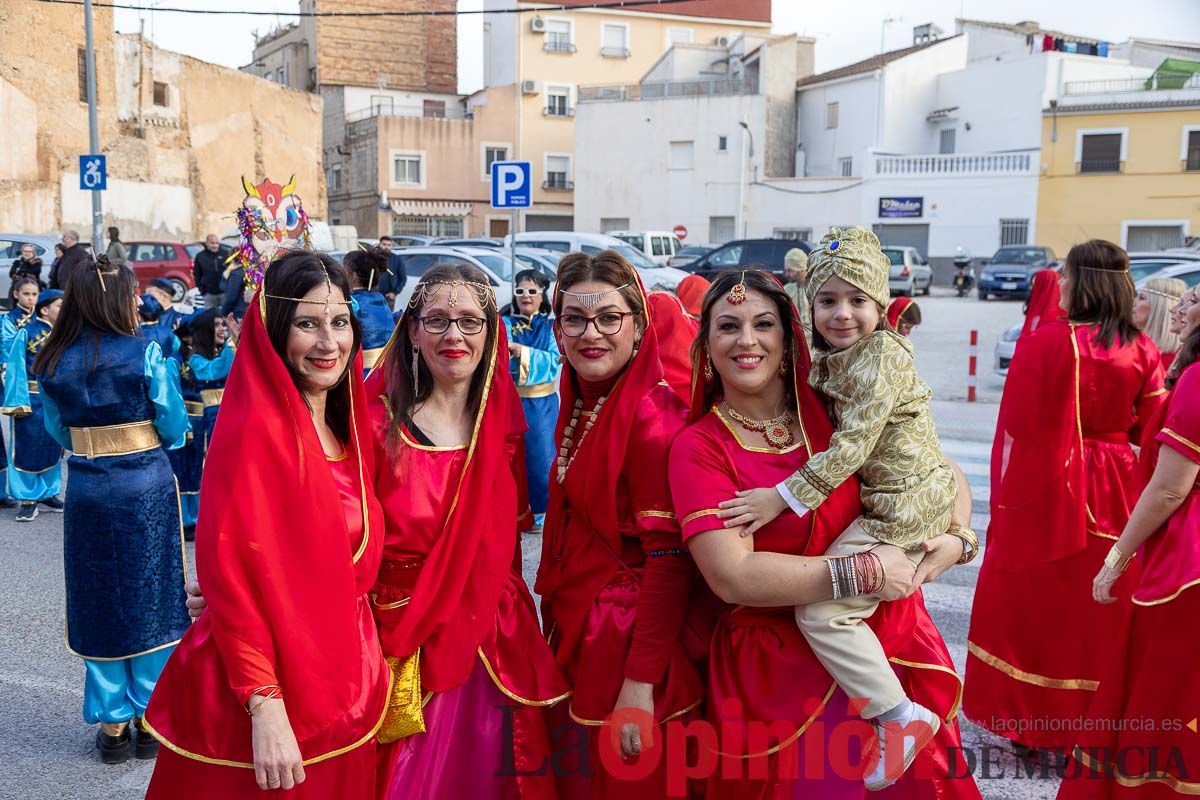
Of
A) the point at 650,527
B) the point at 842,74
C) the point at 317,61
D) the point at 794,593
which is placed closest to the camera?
the point at 794,593

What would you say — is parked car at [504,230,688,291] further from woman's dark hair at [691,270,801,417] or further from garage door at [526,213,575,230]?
garage door at [526,213,575,230]

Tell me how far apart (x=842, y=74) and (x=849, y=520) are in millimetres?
39743

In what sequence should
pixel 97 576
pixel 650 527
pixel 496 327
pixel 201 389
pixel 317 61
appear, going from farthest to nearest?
pixel 317 61
pixel 201 389
pixel 97 576
pixel 496 327
pixel 650 527

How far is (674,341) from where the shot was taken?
405cm

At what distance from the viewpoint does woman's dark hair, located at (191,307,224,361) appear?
6.98m

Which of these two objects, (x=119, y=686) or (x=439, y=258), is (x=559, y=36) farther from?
(x=119, y=686)

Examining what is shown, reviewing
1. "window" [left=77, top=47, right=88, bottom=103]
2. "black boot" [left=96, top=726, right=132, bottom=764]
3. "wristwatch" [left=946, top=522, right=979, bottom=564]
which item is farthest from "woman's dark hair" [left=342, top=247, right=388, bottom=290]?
"window" [left=77, top=47, right=88, bottom=103]

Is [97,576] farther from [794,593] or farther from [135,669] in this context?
[794,593]

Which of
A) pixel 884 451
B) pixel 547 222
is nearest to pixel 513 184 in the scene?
pixel 884 451

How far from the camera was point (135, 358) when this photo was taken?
4.34 m

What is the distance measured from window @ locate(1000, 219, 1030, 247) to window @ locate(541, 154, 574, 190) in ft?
56.1

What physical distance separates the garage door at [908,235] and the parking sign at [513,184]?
26404 mm

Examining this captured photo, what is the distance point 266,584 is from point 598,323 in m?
1.10

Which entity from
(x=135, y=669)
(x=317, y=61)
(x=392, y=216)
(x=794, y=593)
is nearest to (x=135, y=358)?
(x=135, y=669)
